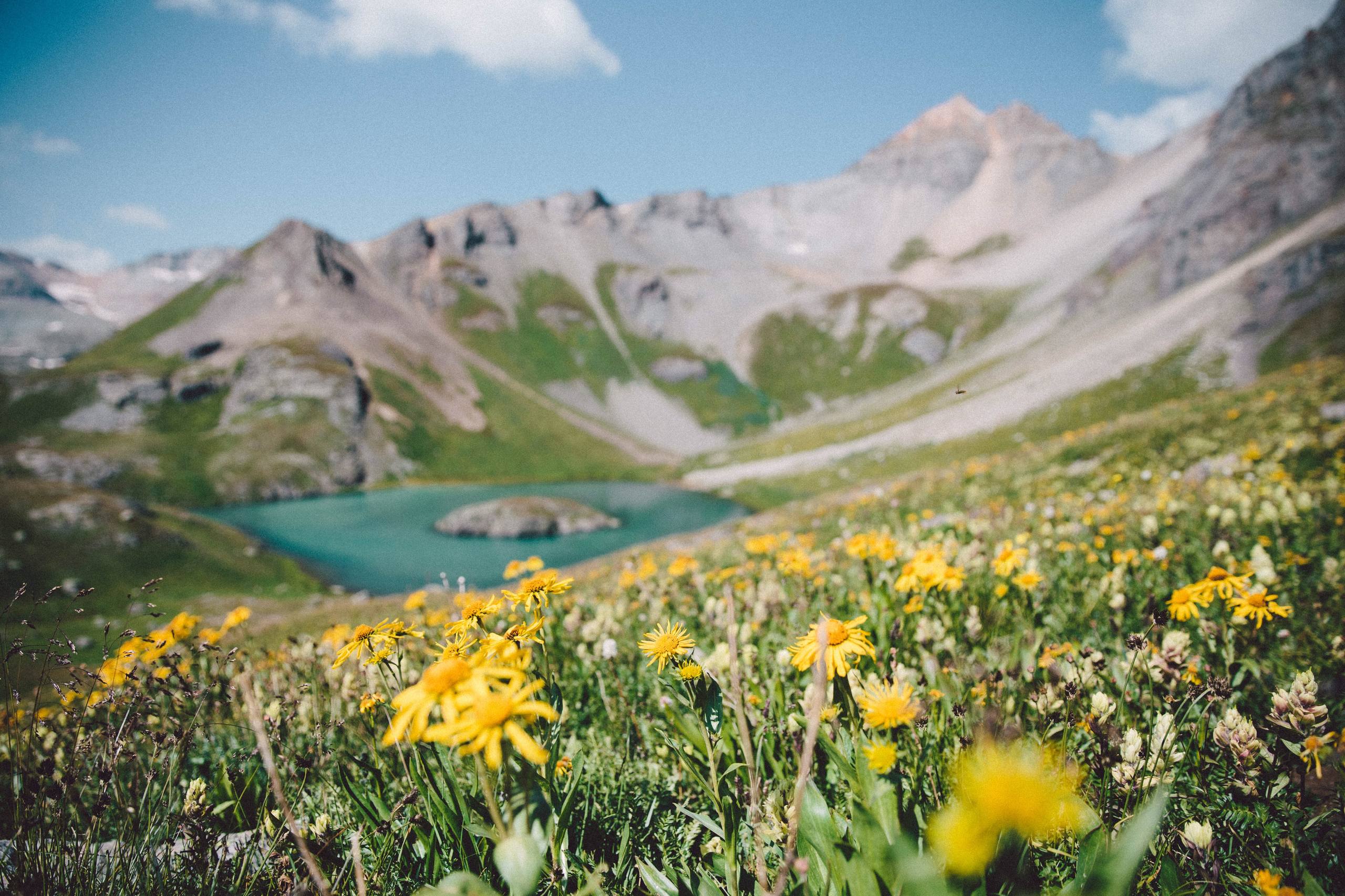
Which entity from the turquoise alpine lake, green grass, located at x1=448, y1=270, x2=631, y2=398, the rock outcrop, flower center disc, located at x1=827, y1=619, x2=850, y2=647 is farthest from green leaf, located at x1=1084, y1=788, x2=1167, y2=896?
green grass, located at x1=448, y1=270, x2=631, y2=398

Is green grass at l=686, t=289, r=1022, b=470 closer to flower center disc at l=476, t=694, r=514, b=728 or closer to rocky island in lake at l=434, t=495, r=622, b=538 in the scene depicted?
rocky island in lake at l=434, t=495, r=622, b=538

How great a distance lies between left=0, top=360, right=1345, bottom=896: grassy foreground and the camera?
1850mm

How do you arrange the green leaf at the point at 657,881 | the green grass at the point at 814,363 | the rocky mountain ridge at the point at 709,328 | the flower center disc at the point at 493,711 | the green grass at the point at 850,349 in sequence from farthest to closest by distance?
the green grass at the point at 814,363 < the green grass at the point at 850,349 < the rocky mountain ridge at the point at 709,328 < the green leaf at the point at 657,881 < the flower center disc at the point at 493,711

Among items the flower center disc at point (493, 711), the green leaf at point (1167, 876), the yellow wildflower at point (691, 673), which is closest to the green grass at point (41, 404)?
the yellow wildflower at point (691, 673)

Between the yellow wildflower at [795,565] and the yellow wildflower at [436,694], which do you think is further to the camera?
the yellow wildflower at [795,565]

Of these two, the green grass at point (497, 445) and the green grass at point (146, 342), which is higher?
the green grass at point (146, 342)

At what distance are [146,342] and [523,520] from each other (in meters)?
115

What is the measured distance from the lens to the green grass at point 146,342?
4050 inches

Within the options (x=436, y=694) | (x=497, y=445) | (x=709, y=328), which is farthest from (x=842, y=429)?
(x=709, y=328)

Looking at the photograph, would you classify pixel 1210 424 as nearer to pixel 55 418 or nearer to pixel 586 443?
pixel 586 443

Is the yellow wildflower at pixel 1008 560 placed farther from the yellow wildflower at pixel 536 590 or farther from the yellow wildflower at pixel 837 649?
the yellow wildflower at pixel 536 590

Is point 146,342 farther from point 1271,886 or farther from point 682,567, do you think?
point 1271,886

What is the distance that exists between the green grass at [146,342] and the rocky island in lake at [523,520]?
3154 inches

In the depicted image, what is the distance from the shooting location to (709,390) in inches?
6255
